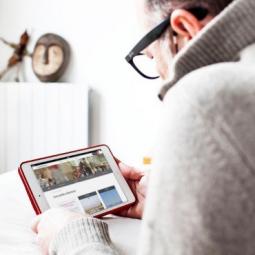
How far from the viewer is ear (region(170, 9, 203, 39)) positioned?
0.50 m

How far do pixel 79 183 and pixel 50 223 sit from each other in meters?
0.19

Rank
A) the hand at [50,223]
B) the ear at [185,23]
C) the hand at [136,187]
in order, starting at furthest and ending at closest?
the hand at [136,187] → the hand at [50,223] → the ear at [185,23]

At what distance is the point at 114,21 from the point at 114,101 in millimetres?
408

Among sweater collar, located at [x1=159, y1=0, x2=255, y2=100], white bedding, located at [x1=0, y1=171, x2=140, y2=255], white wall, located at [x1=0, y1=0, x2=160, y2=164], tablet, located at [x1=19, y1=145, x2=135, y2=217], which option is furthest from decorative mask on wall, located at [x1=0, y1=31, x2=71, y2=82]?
sweater collar, located at [x1=159, y1=0, x2=255, y2=100]

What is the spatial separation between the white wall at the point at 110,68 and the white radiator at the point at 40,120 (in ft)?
0.36

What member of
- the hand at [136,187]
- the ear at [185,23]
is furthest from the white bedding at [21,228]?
the ear at [185,23]

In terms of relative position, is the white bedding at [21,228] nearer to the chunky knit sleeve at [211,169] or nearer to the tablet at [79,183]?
the tablet at [79,183]

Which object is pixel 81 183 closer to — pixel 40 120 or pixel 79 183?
pixel 79 183

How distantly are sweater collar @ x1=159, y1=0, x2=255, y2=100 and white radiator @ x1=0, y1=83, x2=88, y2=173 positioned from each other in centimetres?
179

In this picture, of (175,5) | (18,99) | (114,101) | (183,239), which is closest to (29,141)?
(18,99)

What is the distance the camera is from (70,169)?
92 cm

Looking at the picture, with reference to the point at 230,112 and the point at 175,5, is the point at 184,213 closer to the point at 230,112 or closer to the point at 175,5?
the point at 230,112

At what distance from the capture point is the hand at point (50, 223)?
70cm

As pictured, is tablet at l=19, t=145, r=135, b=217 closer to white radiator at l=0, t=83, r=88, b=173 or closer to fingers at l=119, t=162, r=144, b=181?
fingers at l=119, t=162, r=144, b=181
